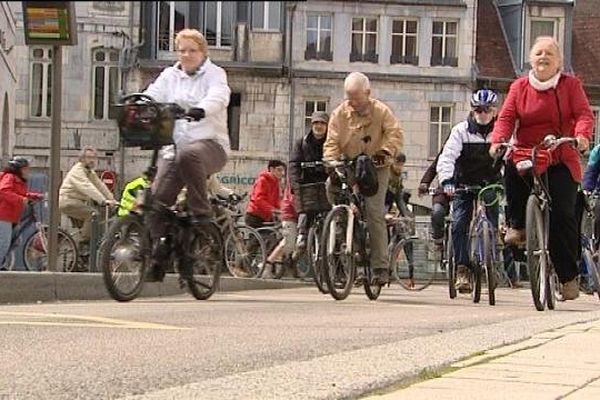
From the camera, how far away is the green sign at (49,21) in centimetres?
160

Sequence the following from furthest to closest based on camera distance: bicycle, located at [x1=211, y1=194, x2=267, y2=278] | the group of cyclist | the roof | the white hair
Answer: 1. the roof
2. bicycle, located at [x1=211, y1=194, x2=267, y2=278]
3. the white hair
4. the group of cyclist

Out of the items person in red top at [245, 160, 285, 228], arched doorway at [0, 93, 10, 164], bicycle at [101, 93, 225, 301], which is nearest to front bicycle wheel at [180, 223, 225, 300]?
bicycle at [101, 93, 225, 301]

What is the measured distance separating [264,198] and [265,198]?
20mm

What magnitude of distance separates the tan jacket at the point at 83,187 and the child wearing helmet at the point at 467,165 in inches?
166

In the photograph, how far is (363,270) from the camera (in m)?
9.55

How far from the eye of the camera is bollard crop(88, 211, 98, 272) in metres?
12.8

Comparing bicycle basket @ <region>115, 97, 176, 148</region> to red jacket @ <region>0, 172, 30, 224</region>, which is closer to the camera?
bicycle basket @ <region>115, 97, 176, 148</region>

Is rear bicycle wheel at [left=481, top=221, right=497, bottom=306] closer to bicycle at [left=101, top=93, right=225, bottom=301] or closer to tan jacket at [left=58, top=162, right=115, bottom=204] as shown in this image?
bicycle at [left=101, top=93, right=225, bottom=301]

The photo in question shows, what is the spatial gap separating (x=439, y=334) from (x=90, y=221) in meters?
7.95

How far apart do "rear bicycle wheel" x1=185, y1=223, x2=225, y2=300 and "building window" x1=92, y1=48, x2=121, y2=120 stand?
91.4ft

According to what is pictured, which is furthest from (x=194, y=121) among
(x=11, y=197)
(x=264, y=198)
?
(x=264, y=198)

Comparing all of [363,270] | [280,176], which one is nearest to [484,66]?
[280,176]

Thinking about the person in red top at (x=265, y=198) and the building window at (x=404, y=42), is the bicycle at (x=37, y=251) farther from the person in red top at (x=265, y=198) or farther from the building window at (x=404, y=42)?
the building window at (x=404, y=42)

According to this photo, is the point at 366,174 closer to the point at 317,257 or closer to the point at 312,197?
the point at 317,257
